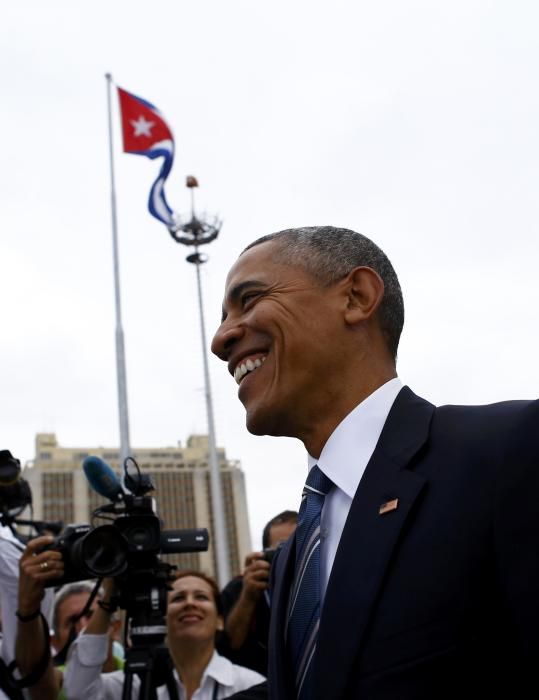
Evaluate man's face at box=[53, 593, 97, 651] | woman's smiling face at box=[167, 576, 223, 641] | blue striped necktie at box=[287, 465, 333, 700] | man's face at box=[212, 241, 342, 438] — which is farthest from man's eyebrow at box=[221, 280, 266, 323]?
man's face at box=[53, 593, 97, 651]

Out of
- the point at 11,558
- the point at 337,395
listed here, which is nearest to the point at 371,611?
the point at 337,395

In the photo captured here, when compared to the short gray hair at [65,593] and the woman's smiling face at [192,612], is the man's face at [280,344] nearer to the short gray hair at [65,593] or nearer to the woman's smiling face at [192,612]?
the woman's smiling face at [192,612]

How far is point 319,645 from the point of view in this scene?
1202 millimetres

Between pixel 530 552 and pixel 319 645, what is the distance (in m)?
0.38

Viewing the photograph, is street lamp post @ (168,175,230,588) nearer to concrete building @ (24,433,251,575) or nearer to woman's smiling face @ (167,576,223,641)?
woman's smiling face @ (167,576,223,641)

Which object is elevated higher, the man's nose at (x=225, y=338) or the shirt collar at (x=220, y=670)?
the man's nose at (x=225, y=338)

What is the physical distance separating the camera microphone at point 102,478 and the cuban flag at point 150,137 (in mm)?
9767

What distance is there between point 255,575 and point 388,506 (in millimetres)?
2564

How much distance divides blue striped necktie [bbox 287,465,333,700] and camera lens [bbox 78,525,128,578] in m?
1.81

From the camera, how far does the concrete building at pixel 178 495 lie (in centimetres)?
7012

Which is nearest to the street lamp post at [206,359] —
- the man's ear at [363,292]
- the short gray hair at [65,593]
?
the short gray hair at [65,593]

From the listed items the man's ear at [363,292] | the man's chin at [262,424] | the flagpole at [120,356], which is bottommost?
the man's chin at [262,424]

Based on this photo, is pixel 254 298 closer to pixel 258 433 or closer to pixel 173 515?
pixel 258 433

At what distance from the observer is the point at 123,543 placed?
128 inches
